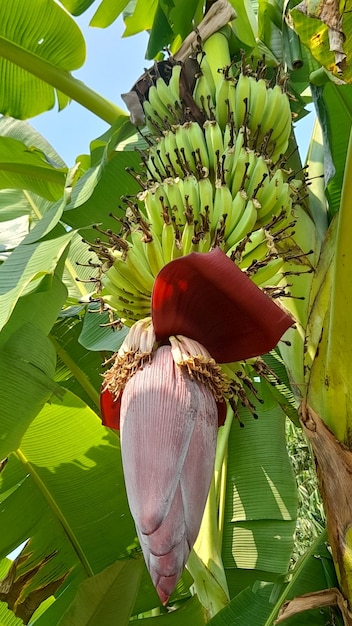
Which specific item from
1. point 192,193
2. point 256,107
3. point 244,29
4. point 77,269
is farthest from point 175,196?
point 77,269

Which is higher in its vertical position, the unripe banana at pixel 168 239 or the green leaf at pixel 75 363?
the unripe banana at pixel 168 239

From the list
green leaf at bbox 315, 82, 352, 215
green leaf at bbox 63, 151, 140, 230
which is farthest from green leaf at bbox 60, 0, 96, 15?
green leaf at bbox 315, 82, 352, 215

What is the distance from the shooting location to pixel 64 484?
1418mm

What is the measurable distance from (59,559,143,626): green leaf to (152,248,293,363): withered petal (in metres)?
0.64

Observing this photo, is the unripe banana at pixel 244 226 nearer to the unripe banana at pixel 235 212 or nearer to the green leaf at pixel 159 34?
the unripe banana at pixel 235 212

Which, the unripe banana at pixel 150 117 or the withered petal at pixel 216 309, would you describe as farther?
the unripe banana at pixel 150 117

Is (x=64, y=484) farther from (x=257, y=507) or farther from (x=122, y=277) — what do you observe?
(x=122, y=277)

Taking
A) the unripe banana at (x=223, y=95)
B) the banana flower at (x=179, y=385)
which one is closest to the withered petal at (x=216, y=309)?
the banana flower at (x=179, y=385)

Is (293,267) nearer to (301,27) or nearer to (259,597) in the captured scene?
(301,27)

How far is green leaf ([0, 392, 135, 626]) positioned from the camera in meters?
1.41

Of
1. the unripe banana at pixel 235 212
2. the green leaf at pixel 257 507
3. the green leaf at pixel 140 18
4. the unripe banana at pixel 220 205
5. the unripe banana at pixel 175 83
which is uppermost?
the green leaf at pixel 140 18

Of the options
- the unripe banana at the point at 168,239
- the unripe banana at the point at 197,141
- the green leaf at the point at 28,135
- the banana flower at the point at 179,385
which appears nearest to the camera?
the banana flower at the point at 179,385

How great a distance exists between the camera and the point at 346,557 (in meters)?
0.92

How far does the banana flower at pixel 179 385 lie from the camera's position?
26.0 inches
